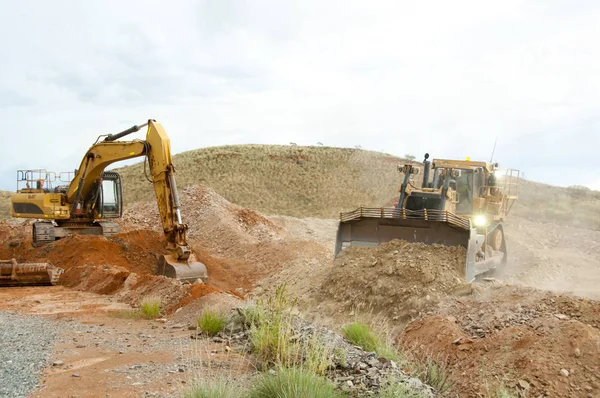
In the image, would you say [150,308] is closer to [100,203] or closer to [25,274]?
[25,274]

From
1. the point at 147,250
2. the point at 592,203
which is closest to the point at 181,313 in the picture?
the point at 147,250

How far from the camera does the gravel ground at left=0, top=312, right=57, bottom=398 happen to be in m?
6.02

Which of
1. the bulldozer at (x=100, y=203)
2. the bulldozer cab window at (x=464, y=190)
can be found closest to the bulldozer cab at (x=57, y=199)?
the bulldozer at (x=100, y=203)

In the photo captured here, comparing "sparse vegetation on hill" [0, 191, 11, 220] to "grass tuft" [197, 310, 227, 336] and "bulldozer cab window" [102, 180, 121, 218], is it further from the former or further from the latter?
"grass tuft" [197, 310, 227, 336]

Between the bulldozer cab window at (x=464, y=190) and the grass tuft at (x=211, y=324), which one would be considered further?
the bulldozer cab window at (x=464, y=190)

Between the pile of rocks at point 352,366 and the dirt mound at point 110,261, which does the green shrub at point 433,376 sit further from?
the dirt mound at point 110,261

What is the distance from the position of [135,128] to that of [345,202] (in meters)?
37.5

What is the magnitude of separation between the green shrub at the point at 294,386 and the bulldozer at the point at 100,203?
899 centimetres

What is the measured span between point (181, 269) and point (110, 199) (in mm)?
6542

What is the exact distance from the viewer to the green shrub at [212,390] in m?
5.11

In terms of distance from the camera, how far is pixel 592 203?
49.0m

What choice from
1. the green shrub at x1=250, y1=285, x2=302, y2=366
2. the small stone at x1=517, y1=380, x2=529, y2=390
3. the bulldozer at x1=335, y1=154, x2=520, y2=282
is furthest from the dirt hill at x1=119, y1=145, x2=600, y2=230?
the green shrub at x1=250, y1=285, x2=302, y2=366

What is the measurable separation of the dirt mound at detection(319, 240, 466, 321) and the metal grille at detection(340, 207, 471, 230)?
54cm

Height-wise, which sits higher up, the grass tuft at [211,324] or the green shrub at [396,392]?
the green shrub at [396,392]
